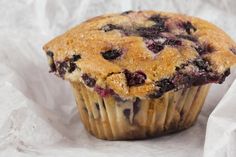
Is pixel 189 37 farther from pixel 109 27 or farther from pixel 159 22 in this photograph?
pixel 109 27

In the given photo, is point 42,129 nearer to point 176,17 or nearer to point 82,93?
point 82,93

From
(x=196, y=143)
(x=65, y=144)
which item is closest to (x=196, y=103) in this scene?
(x=196, y=143)

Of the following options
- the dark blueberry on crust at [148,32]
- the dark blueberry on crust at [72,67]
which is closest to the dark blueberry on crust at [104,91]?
the dark blueberry on crust at [72,67]

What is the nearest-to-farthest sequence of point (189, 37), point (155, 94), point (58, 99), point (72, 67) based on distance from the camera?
1. point (155, 94)
2. point (72, 67)
3. point (189, 37)
4. point (58, 99)

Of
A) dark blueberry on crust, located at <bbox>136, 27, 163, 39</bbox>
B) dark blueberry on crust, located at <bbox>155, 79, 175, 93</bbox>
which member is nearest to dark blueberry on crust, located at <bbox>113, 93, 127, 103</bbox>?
dark blueberry on crust, located at <bbox>155, 79, 175, 93</bbox>

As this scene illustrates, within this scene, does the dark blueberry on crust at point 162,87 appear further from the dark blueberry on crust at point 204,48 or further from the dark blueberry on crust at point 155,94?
the dark blueberry on crust at point 204,48

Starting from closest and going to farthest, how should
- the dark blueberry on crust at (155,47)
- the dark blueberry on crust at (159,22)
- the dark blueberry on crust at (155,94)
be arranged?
the dark blueberry on crust at (155,94) < the dark blueberry on crust at (155,47) < the dark blueberry on crust at (159,22)

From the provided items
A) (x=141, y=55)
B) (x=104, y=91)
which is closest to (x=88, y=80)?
(x=104, y=91)
